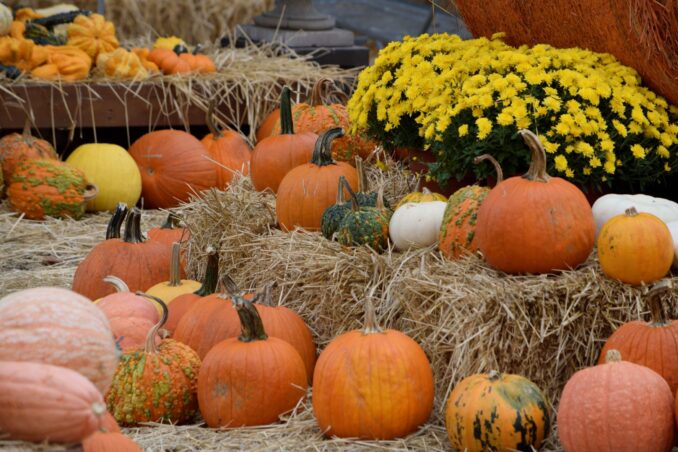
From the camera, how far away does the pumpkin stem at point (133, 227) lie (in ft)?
15.5

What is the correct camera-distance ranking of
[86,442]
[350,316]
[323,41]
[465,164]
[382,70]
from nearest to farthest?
[86,442], [350,316], [465,164], [382,70], [323,41]

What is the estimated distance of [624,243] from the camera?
3.36 m

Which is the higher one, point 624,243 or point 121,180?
point 624,243

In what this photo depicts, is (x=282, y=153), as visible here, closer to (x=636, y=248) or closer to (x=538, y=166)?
(x=538, y=166)

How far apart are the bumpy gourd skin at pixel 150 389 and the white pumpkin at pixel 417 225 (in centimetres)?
95

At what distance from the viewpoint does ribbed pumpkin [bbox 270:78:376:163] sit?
203 inches

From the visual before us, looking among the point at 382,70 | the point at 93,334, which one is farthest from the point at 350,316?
the point at 93,334

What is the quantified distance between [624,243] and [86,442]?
1.81 meters

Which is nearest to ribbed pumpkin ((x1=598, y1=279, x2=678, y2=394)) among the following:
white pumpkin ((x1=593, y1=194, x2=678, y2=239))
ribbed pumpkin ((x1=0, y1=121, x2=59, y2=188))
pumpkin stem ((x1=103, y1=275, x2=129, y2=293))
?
white pumpkin ((x1=593, y1=194, x2=678, y2=239))

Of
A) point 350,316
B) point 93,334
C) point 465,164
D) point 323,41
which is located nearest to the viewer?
point 93,334

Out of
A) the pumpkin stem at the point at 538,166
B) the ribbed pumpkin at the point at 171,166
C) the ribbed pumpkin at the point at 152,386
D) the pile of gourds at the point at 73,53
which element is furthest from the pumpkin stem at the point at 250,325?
the pile of gourds at the point at 73,53

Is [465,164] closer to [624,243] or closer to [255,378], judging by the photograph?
[624,243]

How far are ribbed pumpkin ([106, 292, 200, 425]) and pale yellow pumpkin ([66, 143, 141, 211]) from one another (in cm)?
336

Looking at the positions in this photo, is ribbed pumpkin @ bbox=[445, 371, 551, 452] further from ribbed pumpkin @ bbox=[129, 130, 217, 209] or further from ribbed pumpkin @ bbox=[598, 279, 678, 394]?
ribbed pumpkin @ bbox=[129, 130, 217, 209]
